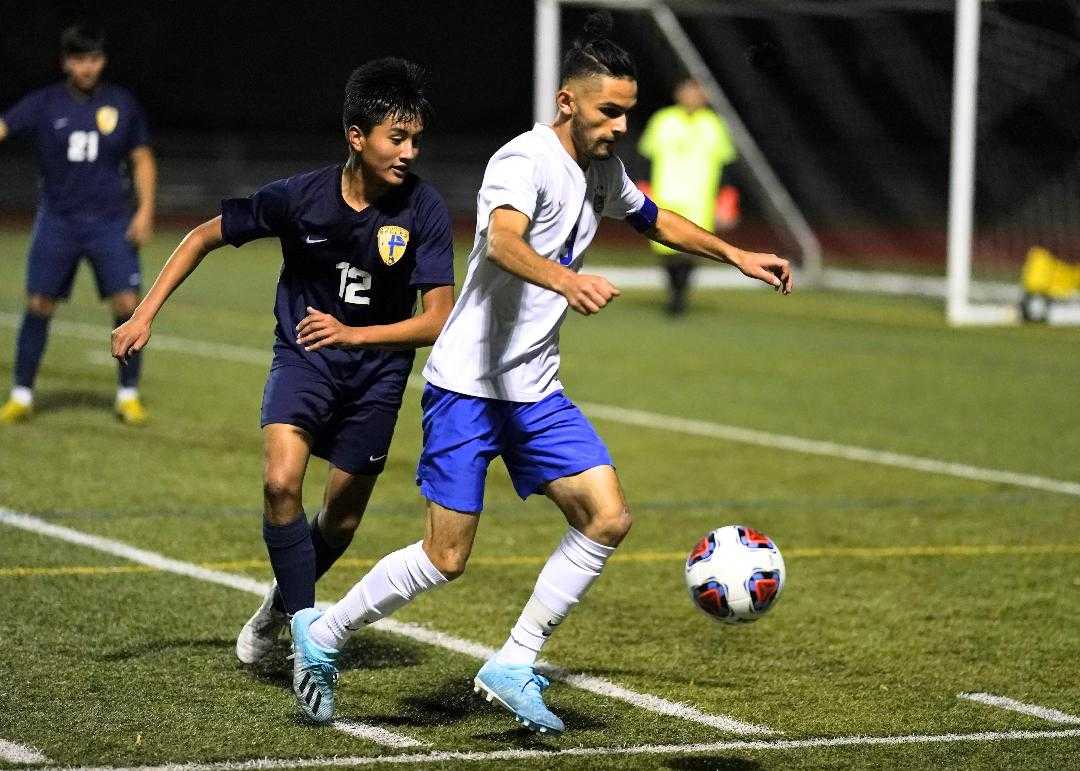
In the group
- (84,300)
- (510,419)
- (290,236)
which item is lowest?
(84,300)

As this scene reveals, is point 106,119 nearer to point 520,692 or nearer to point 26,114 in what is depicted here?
point 26,114

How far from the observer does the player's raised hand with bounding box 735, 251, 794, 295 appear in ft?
17.8

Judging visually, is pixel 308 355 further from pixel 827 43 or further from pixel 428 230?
pixel 827 43

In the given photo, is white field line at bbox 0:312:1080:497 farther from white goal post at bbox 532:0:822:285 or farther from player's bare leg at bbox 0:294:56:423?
white goal post at bbox 532:0:822:285

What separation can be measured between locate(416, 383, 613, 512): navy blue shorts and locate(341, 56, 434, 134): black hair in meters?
0.83

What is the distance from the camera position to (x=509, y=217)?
4.89 meters

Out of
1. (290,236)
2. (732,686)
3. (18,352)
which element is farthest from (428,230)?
(18,352)

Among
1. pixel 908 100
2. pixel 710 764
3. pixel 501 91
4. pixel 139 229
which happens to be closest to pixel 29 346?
pixel 139 229

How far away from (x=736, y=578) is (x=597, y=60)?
1549 mm

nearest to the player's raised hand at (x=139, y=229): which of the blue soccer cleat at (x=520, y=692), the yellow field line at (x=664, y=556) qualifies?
the yellow field line at (x=664, y=556)

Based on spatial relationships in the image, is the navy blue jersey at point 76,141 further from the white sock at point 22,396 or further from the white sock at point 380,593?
the white sock at point 380,593

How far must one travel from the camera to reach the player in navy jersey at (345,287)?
5387mm

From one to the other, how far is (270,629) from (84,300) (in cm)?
1413

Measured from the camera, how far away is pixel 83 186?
10.6 metres
